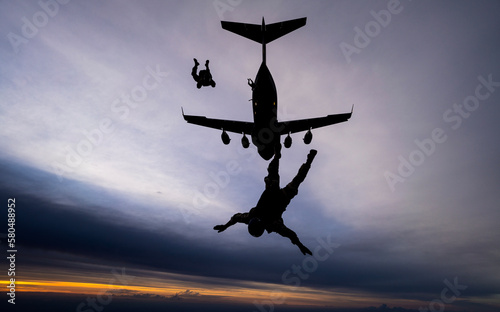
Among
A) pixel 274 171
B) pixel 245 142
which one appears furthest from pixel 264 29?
pixel 274 171

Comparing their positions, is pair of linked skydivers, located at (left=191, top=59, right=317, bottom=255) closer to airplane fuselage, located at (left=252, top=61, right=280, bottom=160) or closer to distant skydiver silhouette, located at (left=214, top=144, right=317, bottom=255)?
distant skydiver silhouette, located at (left=214, top=144, right=317, bottom=255)

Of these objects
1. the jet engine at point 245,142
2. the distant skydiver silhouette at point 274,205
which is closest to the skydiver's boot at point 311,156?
the distant skydiver silhouette at point 274,205

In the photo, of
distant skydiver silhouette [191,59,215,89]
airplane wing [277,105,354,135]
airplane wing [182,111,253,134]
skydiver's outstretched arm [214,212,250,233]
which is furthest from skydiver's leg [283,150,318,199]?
airplane wing [182,111,253,134]

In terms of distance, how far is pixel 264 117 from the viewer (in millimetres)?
21016

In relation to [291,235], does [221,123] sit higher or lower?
higher

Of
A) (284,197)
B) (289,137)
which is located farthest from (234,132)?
(284,197)

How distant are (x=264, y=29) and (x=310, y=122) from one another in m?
10.1

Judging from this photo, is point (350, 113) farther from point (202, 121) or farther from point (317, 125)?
point (202, 121)

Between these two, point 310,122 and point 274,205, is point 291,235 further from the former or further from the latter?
point 310,122

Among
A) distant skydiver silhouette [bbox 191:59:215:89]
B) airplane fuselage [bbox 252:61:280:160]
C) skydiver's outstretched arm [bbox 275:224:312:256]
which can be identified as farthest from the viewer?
airplane fuselage [bbox 252:61:280:160]

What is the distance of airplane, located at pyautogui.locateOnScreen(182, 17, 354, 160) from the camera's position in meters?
21.0

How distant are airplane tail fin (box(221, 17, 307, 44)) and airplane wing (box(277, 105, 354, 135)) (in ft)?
27.1

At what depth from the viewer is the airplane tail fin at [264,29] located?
890 inches

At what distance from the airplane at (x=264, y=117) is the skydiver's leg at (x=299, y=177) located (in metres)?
12.6
